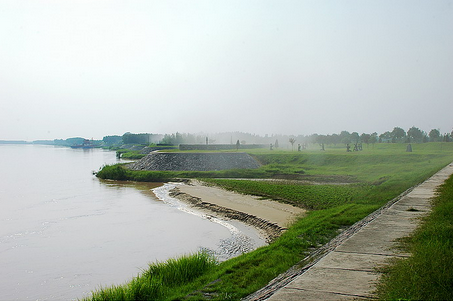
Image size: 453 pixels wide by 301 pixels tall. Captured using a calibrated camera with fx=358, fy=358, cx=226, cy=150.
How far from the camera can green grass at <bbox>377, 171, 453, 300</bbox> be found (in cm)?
460

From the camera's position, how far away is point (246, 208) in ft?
74.0

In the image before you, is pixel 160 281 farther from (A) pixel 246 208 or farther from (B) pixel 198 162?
(B) pixel 198 162

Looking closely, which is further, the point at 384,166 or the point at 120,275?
the point at 384,166

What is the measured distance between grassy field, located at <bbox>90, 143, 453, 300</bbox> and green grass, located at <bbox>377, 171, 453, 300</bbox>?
2.38 metres

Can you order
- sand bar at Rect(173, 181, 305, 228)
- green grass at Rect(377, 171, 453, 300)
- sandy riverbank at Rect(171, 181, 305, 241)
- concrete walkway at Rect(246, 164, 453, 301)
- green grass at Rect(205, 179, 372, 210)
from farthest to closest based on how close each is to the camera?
green grass at Rect(205, 179, 372, 210) < sand bar at Rect(173, 181, 305, 228) < sandy riverbank at Rect(171, 181, 305, 241) < concrete walkway at Rect(246, 164, 453, 301) < green grass at Rect(377, 171, 453, 300)

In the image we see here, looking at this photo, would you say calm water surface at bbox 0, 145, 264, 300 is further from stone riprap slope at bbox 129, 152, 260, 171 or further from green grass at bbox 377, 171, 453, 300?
stone riprap slope at bbox 129, 152, 260, 171

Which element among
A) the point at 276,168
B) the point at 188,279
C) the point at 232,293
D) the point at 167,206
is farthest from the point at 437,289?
the point at 276,168

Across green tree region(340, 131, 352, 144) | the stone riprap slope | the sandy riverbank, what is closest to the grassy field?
the sandy riverbank

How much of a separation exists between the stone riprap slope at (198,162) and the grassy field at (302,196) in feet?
14.6

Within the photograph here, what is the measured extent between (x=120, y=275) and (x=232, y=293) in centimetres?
708

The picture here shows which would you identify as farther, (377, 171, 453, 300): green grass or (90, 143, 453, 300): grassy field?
(90, 143, 453, 300): grassy field

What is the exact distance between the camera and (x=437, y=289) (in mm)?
4648

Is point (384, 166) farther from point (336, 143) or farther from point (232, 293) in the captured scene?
point (336, 143)

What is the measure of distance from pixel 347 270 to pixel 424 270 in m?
1.28
